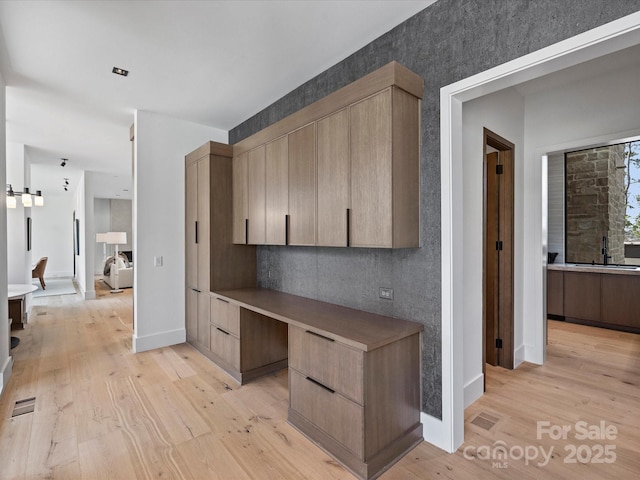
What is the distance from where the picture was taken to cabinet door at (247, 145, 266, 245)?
10.4 ft

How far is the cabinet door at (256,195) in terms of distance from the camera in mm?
3182

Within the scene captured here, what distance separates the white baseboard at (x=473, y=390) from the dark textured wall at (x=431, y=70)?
591 millimetres

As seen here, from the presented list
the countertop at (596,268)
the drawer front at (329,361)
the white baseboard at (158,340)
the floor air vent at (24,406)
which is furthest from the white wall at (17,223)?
the countertop at (596,268)

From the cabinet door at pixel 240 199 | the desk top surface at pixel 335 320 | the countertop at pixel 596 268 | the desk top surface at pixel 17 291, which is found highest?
the cabinet door at pixel 240 199

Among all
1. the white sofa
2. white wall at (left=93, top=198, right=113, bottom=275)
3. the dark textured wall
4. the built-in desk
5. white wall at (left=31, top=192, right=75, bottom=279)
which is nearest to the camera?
the dark textured wall

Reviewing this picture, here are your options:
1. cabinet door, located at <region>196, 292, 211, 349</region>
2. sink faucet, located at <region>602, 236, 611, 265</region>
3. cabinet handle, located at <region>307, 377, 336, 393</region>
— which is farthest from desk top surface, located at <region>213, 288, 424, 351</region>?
sink faucet, located at <region>602, 236, 611, 265</region>

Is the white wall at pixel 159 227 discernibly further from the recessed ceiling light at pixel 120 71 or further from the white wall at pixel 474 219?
the white wall at pixel 474 219

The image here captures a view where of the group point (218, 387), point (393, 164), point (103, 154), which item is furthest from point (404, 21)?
point (103, 154)

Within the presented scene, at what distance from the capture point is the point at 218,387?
2955mm

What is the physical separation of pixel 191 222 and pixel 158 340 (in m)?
1.50

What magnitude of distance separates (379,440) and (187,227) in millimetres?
3290

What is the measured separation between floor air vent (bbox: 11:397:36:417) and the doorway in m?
4.10

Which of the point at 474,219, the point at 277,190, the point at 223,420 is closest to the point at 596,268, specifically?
the point at 474,219

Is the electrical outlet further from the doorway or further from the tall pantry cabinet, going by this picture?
the tall pantry cabinet
